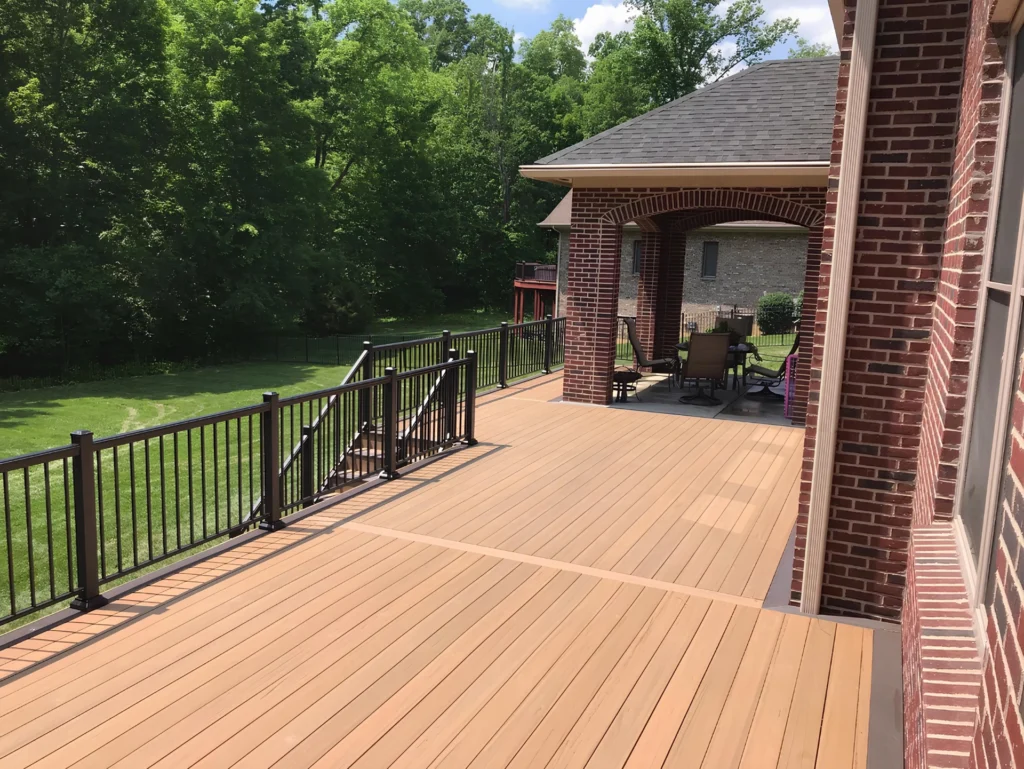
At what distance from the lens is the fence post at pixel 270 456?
5402 millimetres

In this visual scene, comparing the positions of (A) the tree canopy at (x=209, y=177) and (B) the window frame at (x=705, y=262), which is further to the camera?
(B) the window frame at (x=705, y=262)

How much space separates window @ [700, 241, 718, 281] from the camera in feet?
95.5

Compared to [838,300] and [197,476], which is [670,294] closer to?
[197,476]

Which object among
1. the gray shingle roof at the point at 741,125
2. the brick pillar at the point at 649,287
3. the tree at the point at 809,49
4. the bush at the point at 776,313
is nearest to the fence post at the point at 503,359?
the gray shingle roof at the point at 741,125

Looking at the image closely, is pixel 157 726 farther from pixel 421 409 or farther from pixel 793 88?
pixel 793 88

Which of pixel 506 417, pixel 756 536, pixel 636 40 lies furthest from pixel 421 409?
pixel 636 40

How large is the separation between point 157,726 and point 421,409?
441 centimetres

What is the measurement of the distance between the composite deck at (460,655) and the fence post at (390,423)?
2.33 feet

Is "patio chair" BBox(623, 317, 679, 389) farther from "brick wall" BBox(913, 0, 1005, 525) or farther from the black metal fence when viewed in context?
"brick wall" BBox(913, 0, 1005, 525)

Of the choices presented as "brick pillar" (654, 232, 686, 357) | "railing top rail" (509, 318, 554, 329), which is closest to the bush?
"brick pillar" (654, 232, 686, 357)

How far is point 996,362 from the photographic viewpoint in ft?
8.27

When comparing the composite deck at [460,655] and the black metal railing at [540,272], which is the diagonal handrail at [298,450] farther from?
the black metal railing at [540,272]

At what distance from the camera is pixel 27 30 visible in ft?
68.1

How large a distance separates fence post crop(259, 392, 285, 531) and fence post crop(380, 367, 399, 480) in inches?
52.8
